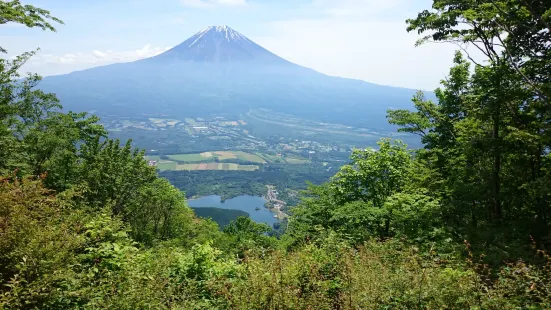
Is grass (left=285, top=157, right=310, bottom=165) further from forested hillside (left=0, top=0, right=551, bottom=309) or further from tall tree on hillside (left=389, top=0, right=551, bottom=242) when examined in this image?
tall tree on hillside (left=389, top=0, right=551, bottom=242)

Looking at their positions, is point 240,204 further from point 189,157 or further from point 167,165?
point 189,157

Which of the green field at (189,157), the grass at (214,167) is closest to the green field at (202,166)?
the grass at (214,167)

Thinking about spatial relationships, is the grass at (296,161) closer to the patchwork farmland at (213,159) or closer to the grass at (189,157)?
the patchwork farmland at (213,159)

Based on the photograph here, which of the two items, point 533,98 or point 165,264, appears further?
point 533,98

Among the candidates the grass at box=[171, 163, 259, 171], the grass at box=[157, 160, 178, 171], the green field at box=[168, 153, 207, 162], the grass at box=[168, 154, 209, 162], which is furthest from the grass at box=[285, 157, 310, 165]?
the grass at box=[157, 160, 178, 171]

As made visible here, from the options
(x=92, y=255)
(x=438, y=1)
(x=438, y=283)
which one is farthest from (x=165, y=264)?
(x=438, y=1)

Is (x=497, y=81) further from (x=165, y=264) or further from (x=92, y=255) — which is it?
(x=92, y=255)

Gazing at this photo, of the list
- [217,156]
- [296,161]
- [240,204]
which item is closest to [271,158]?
[296,161]
